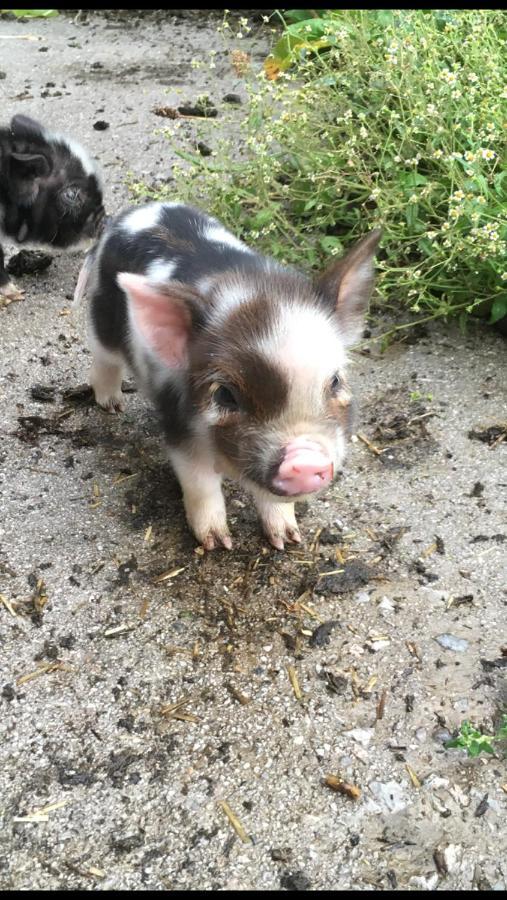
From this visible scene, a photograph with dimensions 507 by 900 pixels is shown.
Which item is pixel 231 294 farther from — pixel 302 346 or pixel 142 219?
pixel 142 219

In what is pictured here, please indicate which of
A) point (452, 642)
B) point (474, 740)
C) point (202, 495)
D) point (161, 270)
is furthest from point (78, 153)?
point (474, 740)

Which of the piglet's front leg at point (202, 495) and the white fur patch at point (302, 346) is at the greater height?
the white fur patch at point (302, 346)

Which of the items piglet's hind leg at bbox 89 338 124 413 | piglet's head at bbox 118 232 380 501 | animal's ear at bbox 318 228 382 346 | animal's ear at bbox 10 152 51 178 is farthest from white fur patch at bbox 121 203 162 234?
animal's ear at bbox 10 152 51 178

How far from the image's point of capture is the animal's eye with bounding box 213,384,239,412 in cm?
277

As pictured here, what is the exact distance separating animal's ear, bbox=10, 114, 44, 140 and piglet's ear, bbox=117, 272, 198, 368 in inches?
129

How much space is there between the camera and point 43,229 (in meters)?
5.71

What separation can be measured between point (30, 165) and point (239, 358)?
345cm

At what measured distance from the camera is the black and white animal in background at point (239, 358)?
2639mm

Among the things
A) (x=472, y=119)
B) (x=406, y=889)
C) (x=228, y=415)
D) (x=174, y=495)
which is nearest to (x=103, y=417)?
(x=174, y=495)

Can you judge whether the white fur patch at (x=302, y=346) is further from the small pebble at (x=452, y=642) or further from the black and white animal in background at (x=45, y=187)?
the black and white animal in background at (x=45, y=187)

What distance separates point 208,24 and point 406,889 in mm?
8626

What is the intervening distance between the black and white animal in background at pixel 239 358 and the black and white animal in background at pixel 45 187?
2.27 m

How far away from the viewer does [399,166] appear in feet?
16.0

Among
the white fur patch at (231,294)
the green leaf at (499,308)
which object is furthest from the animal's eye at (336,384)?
the green leaf at (499,308)
